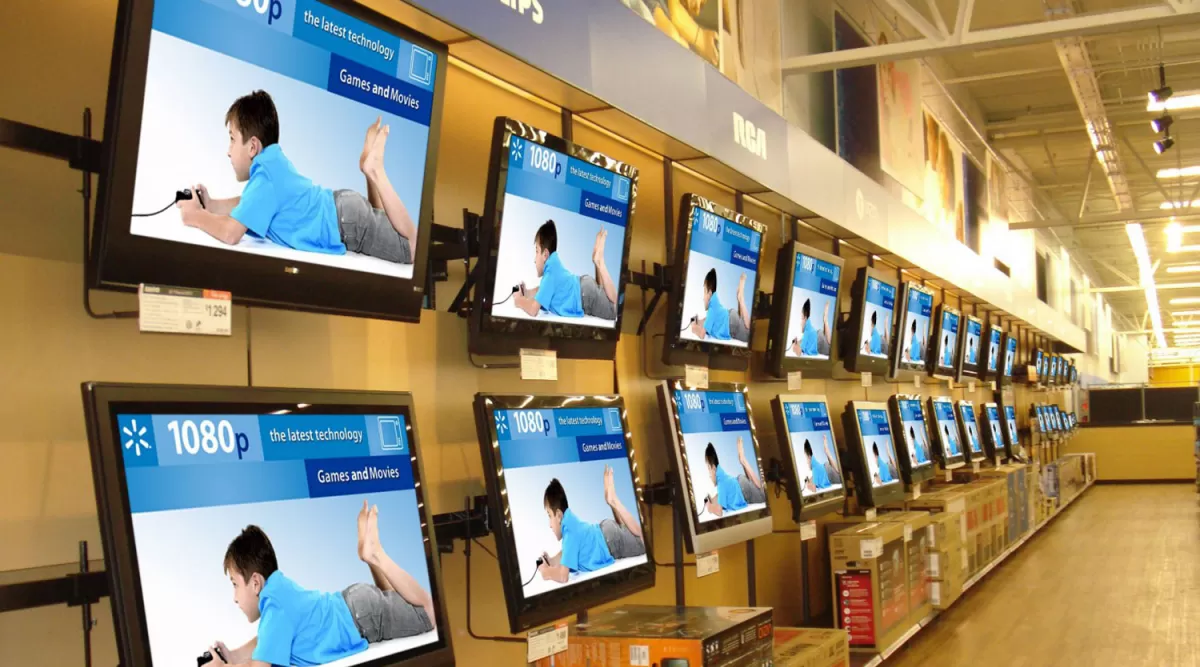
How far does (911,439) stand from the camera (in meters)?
6.44

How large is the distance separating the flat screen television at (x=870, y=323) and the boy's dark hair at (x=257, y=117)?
4356 mm

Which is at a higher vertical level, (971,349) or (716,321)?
(971,349)

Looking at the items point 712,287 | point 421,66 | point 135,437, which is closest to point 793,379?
point 712,287

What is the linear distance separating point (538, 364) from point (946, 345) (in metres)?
5.69

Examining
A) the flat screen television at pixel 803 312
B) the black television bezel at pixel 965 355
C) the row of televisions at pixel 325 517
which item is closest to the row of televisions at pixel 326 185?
the row of televisions at pixel 325 517

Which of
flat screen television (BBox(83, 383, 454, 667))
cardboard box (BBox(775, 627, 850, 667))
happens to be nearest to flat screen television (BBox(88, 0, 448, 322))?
flat screen television (BBox(83, 383, 454, 667))

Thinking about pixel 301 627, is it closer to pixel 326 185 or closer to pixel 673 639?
pixel 326 185

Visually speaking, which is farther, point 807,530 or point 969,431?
point 969,431

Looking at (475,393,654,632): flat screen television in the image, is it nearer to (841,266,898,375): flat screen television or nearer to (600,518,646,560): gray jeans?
(600,518,646,560): gray jeans

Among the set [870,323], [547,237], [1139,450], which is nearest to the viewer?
[547,237]

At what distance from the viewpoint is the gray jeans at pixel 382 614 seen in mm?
1904

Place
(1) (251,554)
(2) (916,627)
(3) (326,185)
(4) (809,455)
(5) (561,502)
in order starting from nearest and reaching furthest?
(1) (251,554)
(3) (326,185)
(5) (561,502)
(4) (809,455)
(2) (916,627)

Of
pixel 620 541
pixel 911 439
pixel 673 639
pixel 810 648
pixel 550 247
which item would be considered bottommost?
pixel 810 648

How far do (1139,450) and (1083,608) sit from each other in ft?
40.7
